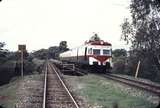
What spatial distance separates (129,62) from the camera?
136 ft

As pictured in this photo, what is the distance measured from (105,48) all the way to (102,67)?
1.82 m

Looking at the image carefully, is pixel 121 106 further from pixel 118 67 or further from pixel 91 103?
pixel 118 67

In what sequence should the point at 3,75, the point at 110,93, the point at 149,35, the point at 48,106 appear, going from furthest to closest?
the point at 149,35 < the point at 3,75 < the point at 110,93 < the point at 48,106

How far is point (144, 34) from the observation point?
4191 centimetres

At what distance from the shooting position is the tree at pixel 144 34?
39000mm

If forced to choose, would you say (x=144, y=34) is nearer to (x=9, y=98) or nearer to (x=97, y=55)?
(x=97, y=55)

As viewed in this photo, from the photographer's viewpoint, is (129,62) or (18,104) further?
(129,62)

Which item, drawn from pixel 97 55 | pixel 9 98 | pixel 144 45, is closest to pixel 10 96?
pixel 9 98

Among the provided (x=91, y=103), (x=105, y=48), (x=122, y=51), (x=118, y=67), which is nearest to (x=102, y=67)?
(x=105, y=48)

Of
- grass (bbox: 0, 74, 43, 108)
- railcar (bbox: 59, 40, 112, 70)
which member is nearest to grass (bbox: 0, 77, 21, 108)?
grass (bbox: 0, 74, 43, 108)

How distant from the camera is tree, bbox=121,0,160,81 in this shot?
128 ft

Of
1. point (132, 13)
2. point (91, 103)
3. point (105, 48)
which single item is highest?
point (132, 13)

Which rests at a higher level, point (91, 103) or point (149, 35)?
point (149, 35)

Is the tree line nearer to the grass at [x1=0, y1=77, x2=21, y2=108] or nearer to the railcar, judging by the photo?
the railcar
